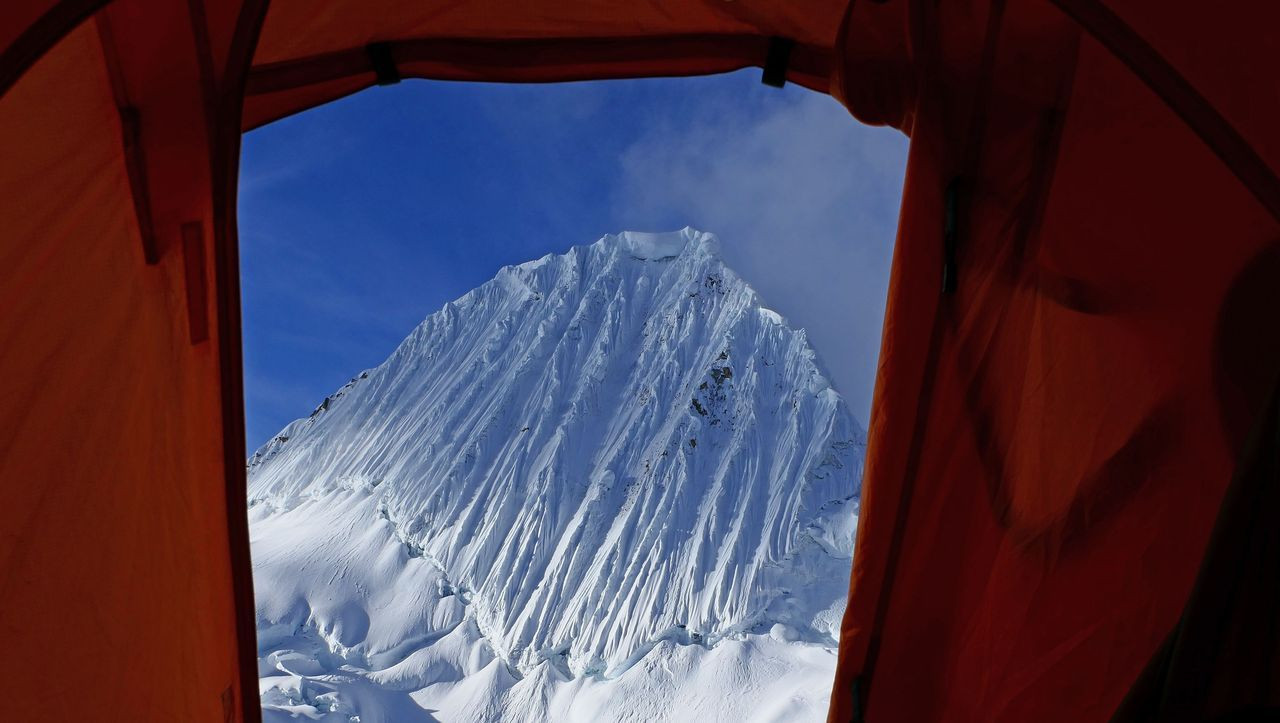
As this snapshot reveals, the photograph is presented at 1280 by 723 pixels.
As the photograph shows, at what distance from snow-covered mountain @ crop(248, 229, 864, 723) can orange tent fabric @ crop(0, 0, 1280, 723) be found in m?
24.1

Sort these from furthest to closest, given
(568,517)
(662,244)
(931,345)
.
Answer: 1. (662,244)
2. (568,517)
3. (931,345)

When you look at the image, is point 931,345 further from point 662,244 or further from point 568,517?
point 662,244

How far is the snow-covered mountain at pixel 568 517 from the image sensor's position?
29.8 meters

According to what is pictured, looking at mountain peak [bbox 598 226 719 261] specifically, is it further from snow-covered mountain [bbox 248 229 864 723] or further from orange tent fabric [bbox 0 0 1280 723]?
orange tent fabric [bbox 0 0 1280 723]

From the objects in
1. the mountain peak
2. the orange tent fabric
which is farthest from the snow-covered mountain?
the orange tent fabric

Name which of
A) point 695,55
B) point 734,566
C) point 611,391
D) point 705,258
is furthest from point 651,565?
point 695,55

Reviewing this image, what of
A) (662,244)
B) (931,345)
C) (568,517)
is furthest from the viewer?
(662,244)

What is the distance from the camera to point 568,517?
Result: 3569 cm

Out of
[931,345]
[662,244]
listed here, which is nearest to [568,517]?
[662,244]

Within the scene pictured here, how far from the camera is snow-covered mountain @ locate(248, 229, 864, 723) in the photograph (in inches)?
1175

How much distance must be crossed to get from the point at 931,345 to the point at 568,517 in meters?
34.9

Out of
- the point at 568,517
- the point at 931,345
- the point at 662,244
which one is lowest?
the point at 931,345

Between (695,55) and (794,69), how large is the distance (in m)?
0.26

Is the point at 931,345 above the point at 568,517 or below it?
below
